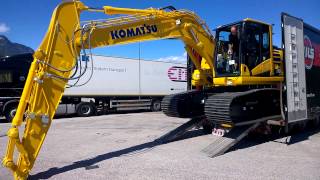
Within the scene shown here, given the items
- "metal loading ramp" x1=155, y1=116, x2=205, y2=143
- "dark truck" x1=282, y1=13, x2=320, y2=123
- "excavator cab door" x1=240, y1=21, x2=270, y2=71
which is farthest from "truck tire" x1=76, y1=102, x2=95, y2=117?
"dark truck" x1=282, y1=13, x2=320, y2=123

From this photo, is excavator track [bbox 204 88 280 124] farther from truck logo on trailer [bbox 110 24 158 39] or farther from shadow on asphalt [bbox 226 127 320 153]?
truck logo on trailer [bbox 110 24 158 39]

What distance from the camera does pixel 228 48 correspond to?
1013 cm

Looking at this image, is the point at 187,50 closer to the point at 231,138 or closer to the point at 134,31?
the point at 134,31

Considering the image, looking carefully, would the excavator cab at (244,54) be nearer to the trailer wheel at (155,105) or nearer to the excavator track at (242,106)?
the excavator track at (242,106)

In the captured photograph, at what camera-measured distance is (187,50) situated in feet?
36.0

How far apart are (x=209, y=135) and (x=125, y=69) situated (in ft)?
36.6

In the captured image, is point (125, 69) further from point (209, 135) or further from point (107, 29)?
point (107, 29)

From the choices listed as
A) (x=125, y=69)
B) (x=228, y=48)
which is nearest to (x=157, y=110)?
(x=125, y=69)

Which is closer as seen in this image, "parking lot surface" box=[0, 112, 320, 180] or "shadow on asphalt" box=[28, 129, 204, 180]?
"parking lot surface" box=[0, 112, 320, 180]

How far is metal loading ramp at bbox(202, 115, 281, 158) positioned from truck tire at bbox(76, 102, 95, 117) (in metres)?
11.7

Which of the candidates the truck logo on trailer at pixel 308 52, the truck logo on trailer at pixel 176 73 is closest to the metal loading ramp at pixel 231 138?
the truck logo on trailer at pixel 308 52

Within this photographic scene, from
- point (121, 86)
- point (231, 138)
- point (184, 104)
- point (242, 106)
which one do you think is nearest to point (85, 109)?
point (121, 86)

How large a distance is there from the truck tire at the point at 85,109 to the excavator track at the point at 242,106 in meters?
12.1

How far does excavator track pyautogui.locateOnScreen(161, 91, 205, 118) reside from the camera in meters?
11.0
